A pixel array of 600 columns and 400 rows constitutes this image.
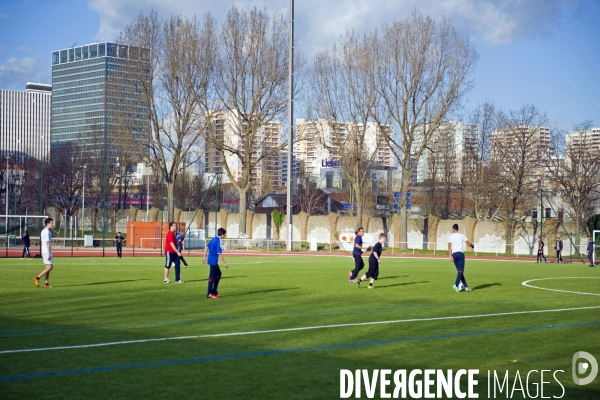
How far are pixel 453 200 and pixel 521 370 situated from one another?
79.0 metres

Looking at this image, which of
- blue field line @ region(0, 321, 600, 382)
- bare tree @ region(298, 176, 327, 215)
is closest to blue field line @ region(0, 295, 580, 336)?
blue field line @ region(0, 321, 600, 382)

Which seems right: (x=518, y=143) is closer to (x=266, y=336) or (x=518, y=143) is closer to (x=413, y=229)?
(x=413, y=229)

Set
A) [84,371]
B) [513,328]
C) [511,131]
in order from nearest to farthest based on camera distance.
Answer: [84,371]
[513,328]
[511,131]

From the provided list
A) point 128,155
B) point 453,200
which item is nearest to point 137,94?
point 128,155

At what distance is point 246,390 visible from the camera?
868cm

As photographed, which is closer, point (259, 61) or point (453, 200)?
point (259, 61)

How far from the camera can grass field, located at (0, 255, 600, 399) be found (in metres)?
9.11

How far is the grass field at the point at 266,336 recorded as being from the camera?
9109mm

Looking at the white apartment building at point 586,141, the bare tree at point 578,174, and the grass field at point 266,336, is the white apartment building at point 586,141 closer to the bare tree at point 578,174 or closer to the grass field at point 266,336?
the bare tree at point 578,174

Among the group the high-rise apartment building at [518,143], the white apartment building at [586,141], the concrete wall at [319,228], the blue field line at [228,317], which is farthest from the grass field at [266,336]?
the white apartment building at [586,141]

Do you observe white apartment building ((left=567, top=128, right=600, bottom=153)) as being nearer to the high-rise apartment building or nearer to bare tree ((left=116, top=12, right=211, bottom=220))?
the high-rise apartment building

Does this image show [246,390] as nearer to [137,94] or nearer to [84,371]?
[84,371]

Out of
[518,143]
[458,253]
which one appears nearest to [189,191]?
[518,143]

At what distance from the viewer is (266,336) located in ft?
42.0
